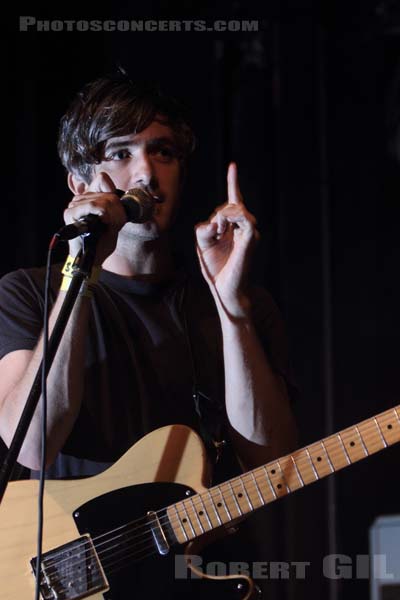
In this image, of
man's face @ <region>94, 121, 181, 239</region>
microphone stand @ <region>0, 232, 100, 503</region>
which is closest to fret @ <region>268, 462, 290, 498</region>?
microphone stand @ <region>0, 232, 100, 503</region>

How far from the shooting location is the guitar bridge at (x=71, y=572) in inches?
64.1

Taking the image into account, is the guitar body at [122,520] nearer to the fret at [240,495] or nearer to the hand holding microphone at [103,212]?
the fret at [240,495]

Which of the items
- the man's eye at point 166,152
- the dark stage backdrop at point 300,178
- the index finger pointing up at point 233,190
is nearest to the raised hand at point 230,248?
the index finger pointing up at point 233,190

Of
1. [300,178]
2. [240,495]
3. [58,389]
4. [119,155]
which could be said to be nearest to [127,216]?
[58,389]

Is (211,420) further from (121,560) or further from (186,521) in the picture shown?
(121,560)

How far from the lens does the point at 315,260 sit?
2.64 m

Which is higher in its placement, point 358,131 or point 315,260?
point 358,131

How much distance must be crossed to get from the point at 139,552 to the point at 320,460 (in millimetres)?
397

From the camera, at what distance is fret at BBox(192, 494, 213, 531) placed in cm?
168

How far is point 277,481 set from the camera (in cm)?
170


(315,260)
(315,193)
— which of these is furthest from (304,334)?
(315,193)

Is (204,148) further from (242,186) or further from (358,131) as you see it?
(358,131)

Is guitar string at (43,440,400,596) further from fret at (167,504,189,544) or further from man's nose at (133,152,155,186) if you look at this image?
man's nose at (133,152,155,186)

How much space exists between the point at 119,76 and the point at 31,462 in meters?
1.03
